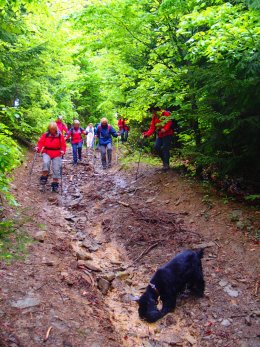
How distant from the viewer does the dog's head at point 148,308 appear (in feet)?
15.8

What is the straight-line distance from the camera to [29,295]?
4.31 meters

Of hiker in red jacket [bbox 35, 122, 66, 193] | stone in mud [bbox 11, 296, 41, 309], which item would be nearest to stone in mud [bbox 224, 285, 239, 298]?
stone in mud [bbox 11, 296, 41, 309]

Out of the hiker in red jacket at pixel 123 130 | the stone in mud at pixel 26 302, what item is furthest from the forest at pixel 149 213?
the hiker in red jacket at pixel 123 130

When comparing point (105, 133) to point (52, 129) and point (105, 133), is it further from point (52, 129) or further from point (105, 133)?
point (52, 129)

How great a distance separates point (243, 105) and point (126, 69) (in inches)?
172

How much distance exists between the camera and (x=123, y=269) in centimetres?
629

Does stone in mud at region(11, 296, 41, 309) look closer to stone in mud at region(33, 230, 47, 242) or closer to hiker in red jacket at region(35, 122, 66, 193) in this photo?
stone in mud at region(33, 230, 47, 242)

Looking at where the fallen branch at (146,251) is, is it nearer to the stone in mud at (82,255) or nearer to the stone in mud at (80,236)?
the stone in mud at (82,255)

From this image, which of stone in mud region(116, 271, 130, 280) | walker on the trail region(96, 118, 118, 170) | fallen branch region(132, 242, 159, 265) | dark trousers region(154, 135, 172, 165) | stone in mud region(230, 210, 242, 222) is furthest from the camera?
walker on the trail region(96, 118, 118, 170)

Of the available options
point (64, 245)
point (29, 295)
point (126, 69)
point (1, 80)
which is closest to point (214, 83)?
point (126, 69)

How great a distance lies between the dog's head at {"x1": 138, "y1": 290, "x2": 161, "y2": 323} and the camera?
190 inches

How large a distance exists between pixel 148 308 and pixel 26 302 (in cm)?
192

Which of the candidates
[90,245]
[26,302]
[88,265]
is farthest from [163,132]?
[26,302]

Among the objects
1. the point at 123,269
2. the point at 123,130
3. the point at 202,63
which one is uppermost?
the point at 202,63
